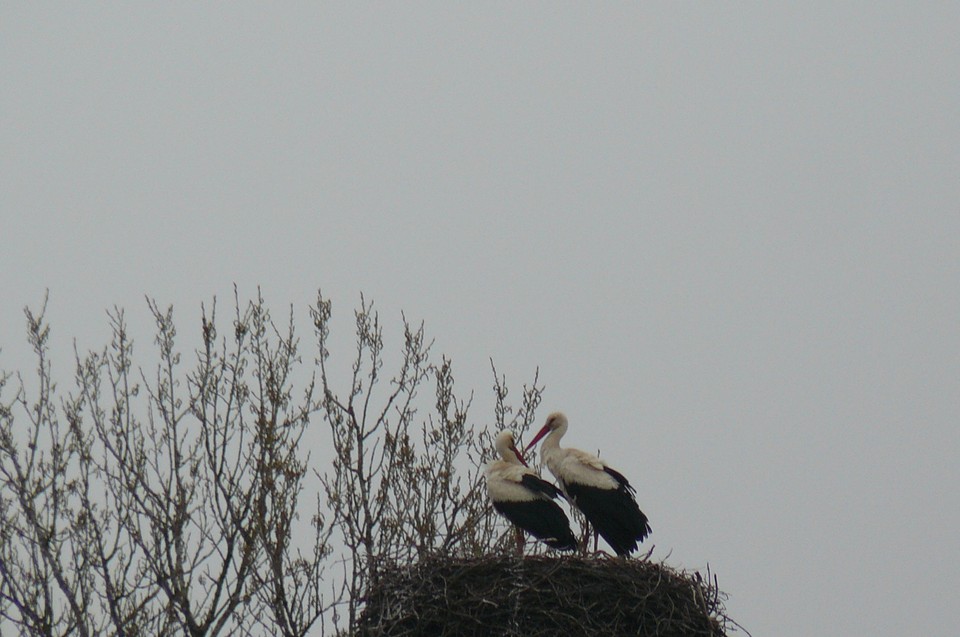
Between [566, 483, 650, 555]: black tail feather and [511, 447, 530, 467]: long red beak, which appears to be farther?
[511, 447, 530, 467]: long red beak

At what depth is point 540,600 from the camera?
7180mm

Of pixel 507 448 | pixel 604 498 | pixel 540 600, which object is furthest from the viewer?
pixel 507 448

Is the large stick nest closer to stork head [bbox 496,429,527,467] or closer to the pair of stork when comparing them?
the pair of stork

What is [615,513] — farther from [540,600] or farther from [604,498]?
[540,600]

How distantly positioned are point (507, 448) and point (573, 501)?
90cm

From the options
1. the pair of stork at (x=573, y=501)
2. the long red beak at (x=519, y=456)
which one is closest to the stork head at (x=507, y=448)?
the long red beak at (x=519, y=456)

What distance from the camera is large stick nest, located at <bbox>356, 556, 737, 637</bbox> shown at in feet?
23.4

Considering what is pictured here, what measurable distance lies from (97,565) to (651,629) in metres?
5.32

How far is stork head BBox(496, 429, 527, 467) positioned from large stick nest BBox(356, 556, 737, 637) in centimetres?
201

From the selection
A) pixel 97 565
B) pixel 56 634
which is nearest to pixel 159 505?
pixel 97 565

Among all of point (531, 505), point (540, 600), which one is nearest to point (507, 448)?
point (531, 505)

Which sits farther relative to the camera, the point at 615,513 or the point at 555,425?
the point at 555,425

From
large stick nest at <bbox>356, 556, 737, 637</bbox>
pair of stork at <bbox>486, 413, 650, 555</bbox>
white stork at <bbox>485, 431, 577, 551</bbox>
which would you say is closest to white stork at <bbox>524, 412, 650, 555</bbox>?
pair of stork at <bbox>486, 413, 650, 555</bbox>

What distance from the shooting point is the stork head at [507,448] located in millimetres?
9445
